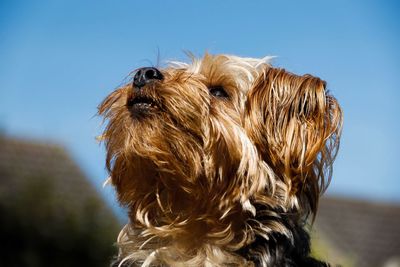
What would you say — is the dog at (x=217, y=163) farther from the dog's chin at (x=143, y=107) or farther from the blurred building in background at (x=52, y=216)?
the blurred building in background at (x=52, y=216)

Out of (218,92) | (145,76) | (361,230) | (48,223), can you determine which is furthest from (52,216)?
(361,230)

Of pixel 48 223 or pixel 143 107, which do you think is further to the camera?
pixel 48 223

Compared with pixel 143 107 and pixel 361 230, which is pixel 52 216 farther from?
pixel 361 230

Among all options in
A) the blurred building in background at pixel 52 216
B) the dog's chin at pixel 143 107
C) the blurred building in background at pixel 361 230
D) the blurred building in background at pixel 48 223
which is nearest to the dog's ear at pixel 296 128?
→ the dog's chin at pixel 143 107

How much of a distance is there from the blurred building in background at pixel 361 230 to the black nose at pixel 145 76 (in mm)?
13396

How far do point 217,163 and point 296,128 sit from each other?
2.08 ft

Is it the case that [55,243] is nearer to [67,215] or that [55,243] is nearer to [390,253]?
[67,215]

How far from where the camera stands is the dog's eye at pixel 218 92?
5.07m

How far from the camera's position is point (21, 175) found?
47.8 ft

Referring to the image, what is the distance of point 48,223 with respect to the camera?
1298 centimetres

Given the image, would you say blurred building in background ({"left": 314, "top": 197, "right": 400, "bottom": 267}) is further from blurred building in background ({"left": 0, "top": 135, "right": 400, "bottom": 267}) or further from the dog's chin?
the dog's chin

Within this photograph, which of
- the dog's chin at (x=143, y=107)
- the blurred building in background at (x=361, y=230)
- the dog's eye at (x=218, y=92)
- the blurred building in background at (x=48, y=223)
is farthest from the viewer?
the blurred building in background at (x=361, y=230)

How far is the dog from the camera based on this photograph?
468cm

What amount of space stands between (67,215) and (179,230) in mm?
8878
